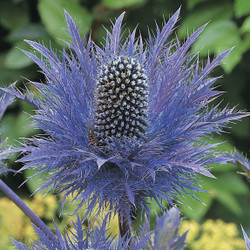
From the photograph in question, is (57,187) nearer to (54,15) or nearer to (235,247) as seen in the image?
(235,247)

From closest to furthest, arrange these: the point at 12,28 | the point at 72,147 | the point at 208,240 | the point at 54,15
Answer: the point at 72,147 < the point at 208,240 < the point at 54,15 < the point at 12,28

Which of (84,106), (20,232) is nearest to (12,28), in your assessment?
(20,232)

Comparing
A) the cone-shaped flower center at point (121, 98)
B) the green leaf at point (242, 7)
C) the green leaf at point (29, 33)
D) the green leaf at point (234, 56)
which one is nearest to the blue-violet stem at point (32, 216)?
the cone-shaped flower center at point (121, 98)

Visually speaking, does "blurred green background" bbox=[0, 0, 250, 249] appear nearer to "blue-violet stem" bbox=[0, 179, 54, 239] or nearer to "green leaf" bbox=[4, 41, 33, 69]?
"green leaf" bbox=[4, 41, 33, 69]

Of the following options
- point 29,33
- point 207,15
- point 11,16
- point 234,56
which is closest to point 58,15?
point 29,33

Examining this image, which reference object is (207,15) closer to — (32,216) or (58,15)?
(58,15)

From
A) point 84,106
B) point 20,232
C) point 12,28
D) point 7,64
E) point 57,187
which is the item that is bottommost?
point 20,232

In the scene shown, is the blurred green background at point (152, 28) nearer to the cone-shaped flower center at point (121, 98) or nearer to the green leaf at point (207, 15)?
the green leaf at point (207, 15)
